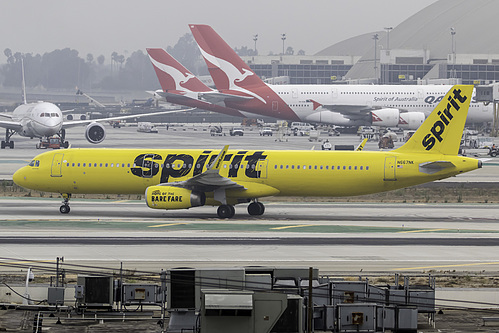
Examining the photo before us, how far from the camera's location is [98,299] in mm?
29719

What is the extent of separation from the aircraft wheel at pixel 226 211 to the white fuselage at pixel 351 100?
81.1m

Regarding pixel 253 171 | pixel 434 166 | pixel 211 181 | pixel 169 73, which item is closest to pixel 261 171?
pixel 253 171

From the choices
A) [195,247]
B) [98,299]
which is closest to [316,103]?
[195,247]

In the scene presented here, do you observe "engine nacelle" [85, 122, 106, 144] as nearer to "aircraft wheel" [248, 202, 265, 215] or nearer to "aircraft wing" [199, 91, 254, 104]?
"aircraft wing" [199, 91, 254, 104]

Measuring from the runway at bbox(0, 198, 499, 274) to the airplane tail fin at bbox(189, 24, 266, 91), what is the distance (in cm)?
6916

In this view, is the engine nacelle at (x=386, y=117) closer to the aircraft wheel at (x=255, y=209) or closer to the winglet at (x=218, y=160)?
the aircraft wheel at (x=255, y=209)

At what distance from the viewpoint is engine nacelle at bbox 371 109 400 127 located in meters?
131

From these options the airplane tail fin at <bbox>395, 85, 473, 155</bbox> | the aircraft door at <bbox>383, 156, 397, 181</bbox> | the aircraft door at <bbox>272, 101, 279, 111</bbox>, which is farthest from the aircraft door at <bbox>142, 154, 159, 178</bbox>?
the aircraft door at <bbox>272, 101, 279, 111</bbox>

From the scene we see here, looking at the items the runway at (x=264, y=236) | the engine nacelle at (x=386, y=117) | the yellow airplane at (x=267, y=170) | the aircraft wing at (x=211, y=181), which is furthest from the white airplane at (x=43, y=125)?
the aircraft wing at (x=211, y=181)

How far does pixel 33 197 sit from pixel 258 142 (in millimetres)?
65935

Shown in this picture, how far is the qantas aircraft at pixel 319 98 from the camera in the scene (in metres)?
131

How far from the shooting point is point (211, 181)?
53.4 m

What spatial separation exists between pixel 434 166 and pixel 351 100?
273 ft

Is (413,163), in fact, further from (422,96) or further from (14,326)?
(422,96)
